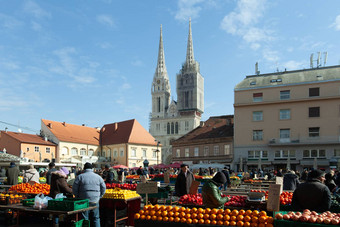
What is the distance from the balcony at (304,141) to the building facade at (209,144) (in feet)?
24.2

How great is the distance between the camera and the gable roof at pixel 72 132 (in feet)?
188

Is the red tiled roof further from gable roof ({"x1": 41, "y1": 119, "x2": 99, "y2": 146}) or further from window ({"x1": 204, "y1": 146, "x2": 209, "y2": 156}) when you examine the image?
window ({"x1": 204, "y1": 146, "x2": 209, "y2": 156})

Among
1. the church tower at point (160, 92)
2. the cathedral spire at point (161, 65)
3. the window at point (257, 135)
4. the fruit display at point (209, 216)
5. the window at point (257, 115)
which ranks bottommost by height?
the fruit display at point (209, 216)

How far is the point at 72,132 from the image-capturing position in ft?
198

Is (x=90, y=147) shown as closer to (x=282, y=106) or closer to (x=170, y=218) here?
(x=282, y=106)

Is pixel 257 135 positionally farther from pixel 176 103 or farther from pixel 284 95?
pixel 176 103

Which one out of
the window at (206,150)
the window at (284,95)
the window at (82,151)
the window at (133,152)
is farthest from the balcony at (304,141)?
the window at (82,151)

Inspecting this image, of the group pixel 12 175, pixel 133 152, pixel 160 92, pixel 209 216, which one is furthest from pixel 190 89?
pixel 209 216

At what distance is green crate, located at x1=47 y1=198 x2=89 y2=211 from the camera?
22.3 feet

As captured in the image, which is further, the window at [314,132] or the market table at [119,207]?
the window at [314,132]

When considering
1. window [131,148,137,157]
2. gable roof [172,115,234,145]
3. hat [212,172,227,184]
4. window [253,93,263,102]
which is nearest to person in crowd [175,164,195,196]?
hat [212,172,227,184]

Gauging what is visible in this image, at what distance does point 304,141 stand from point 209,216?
35517mm

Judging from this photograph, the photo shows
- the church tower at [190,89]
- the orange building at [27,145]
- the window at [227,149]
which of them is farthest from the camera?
the church tower at [190,89]

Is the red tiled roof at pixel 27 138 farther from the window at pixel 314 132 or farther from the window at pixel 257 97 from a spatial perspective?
the window at pixel 314 132
